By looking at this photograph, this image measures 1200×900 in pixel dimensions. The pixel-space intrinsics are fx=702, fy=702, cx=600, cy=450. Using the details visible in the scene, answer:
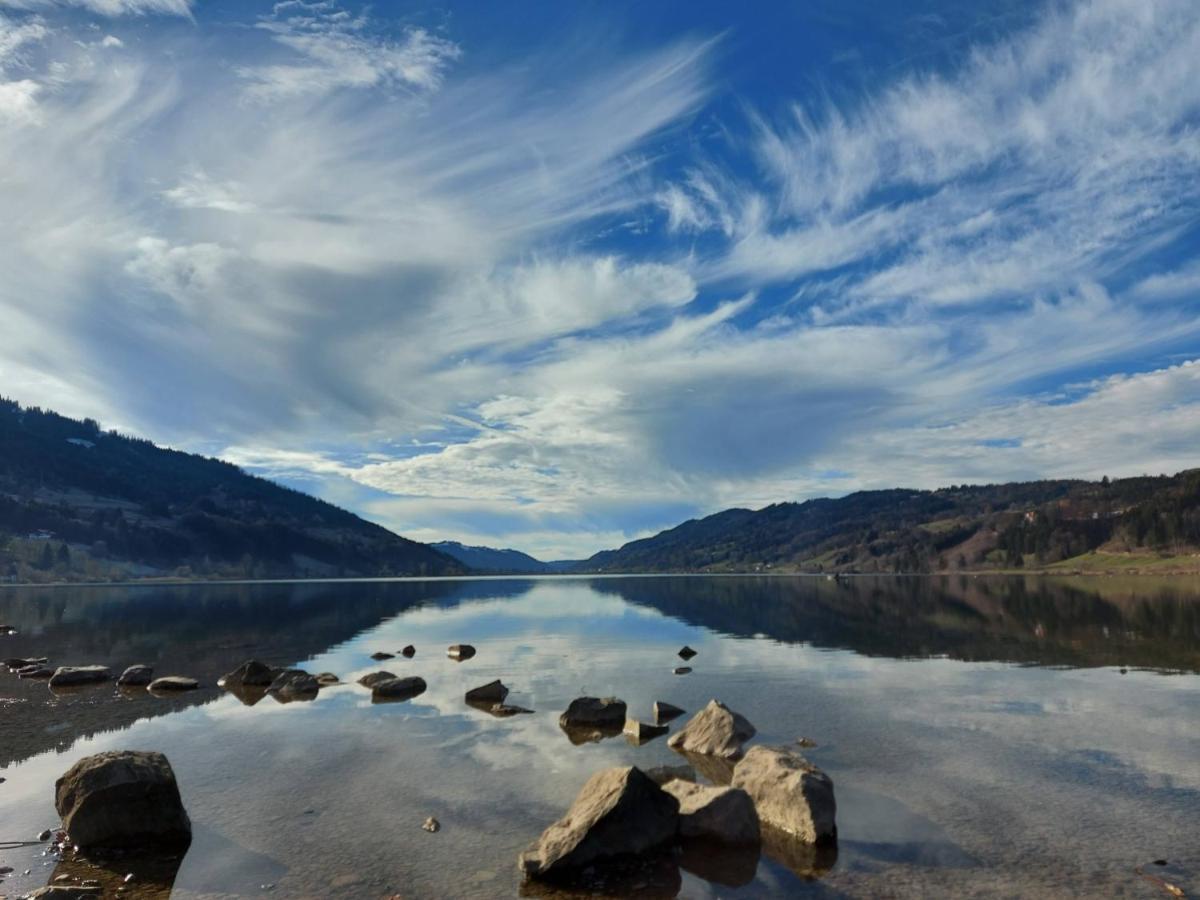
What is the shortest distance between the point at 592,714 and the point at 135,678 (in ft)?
111

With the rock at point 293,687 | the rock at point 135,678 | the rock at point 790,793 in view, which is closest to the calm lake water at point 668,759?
the rock at point 790,793

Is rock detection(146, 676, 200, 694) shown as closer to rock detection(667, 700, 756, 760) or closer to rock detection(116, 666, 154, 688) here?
rock detection(116, 666, 154, 688)

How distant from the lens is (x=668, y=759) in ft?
96.7

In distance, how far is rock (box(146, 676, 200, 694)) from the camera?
4509cm

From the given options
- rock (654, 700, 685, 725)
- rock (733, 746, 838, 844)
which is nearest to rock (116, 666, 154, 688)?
rock (654, 700, 685, 725)

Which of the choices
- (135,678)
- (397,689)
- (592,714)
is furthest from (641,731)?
(135,678)

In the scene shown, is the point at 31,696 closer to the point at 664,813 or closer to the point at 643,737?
the point at 643,737

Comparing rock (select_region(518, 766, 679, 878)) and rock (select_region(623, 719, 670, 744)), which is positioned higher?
rock (select_region(518, 766, 679, 878))

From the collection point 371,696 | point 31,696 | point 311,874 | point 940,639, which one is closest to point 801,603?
point 940,639

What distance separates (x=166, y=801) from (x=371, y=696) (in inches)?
934

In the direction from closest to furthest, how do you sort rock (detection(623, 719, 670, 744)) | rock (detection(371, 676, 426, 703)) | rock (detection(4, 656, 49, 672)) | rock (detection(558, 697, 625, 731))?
rock (detection(623, 719, 670, 744)) → rock (detection(558, 697, 625, 731)) → rock (detection(371, 676, 426, 703)) → rock (detection(4, 656, 49, 672))

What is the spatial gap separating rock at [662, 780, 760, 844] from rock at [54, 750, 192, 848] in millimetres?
14874

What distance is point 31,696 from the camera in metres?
43.5

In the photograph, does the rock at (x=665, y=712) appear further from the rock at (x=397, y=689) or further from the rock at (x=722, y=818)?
the rock at (x=397, y=689)
